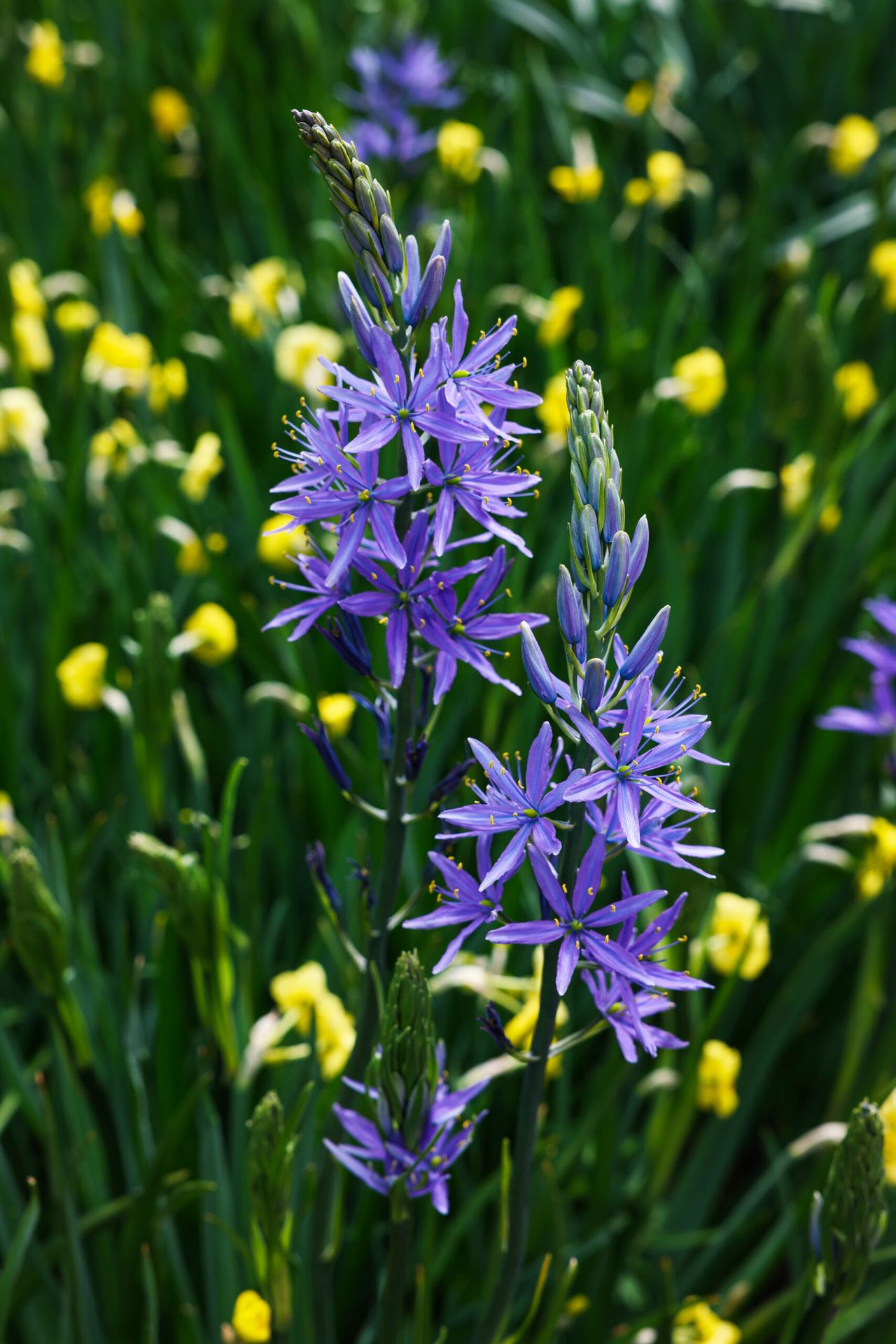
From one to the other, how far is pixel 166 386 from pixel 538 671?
2.27 metres

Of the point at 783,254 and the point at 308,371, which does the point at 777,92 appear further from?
the point at 308,371

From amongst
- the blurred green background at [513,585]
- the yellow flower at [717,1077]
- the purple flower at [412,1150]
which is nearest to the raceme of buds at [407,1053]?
the purple flower at [412,1150]

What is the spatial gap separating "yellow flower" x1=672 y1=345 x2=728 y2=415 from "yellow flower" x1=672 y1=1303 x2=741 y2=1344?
193 cm

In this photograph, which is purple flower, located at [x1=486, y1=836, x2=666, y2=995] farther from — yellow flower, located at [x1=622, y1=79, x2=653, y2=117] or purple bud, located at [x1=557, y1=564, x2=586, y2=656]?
yellow flower, located at [x1=622, y1=79, x2=653, y2=117]

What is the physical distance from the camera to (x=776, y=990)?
2.45 meters

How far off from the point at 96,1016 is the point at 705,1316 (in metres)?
1.03

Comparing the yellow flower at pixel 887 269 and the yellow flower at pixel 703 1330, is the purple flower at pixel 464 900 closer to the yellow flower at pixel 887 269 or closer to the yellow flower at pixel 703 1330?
the yellow flower at pixel 703 1330

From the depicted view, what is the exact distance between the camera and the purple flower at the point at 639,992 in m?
1.14

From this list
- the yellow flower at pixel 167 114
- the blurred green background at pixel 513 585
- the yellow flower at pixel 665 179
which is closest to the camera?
the blurred green background at pixel 513 585

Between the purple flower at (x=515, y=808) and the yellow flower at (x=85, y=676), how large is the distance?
1.41 metres

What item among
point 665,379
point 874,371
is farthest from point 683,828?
point 874,371

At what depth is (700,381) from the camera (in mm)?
2895

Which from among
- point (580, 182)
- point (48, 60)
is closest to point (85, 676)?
point (580, 182)

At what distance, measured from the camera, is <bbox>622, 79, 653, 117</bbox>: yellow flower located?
4156 millimetres
